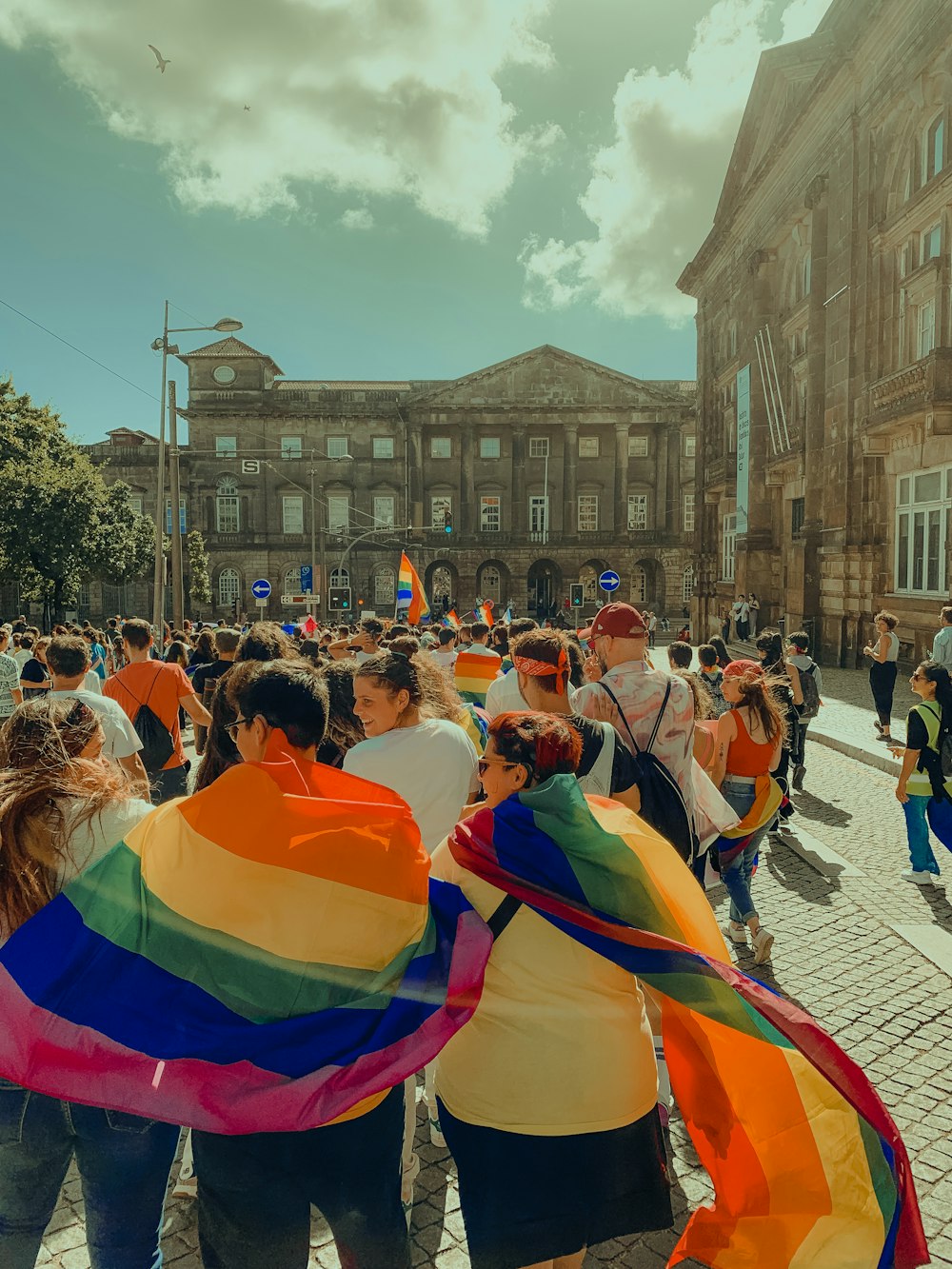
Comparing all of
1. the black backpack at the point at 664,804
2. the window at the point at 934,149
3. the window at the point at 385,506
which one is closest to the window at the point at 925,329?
the window at the point at 934,149

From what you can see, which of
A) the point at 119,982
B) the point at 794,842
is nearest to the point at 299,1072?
the point at 119,982

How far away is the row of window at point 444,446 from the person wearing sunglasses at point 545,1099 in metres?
62.2

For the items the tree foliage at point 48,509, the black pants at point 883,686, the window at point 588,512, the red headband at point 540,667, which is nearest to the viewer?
the red headband at point 540,667

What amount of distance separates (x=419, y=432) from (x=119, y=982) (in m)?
62.5

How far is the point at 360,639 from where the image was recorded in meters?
9.55

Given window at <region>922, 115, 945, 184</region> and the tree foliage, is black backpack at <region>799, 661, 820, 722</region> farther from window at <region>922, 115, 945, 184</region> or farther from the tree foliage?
the tree foliage

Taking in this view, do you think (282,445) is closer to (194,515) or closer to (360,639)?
(194,515)

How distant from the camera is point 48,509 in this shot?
39.1m

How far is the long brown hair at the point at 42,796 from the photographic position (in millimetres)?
2465

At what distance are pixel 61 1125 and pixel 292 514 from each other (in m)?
63.4

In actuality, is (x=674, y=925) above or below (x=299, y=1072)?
above

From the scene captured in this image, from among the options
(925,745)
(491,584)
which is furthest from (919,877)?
(491,584)

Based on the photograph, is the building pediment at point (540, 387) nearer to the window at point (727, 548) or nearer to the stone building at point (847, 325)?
the window at point (727, 548)

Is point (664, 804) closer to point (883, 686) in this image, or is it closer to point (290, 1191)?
point (290, 1191)
